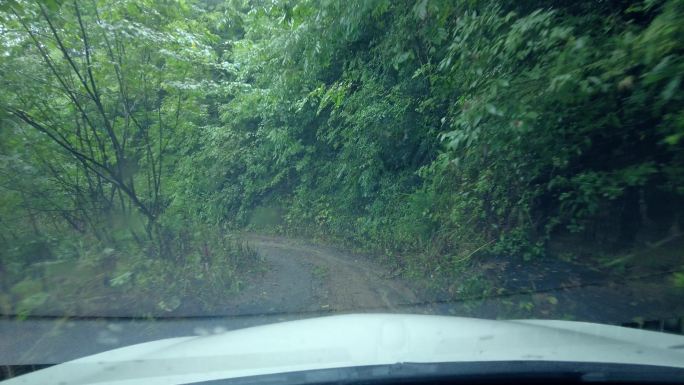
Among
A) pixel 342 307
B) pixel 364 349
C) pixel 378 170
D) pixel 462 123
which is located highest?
pixel 462 123

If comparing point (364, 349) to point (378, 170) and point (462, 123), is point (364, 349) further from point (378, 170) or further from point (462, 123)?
point (378, 170)

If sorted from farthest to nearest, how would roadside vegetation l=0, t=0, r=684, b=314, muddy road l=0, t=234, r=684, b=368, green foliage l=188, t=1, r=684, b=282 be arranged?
muddy road l=0, t=234, r=684, b=368
roadside vegetation l=0, t=0, r=684, b=314
green foliage l=188, t=1, r=684, b=282

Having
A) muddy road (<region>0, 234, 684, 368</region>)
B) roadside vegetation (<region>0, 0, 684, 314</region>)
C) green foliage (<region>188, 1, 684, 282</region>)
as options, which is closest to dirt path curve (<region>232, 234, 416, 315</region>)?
muddy road (<region>0, 234, 684, 368</region>)

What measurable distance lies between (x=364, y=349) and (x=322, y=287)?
5.62 metres

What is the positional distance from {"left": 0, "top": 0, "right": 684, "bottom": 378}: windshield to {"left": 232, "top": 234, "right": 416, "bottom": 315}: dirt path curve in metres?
0.06

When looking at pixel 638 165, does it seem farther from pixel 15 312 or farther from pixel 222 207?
pixel 222 207

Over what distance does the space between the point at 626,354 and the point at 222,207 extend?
15323 mm

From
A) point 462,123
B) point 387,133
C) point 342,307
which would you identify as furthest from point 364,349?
point 387,133

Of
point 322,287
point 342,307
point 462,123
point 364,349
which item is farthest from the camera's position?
point 322,287

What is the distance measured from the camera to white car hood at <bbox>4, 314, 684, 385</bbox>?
2.84m

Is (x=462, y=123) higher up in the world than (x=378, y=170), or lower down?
higher up

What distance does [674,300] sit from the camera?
18.4 feet

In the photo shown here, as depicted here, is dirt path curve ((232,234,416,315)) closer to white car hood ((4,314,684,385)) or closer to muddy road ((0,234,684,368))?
muddy road ((0,234,684,368))

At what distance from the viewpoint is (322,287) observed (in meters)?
8.64
